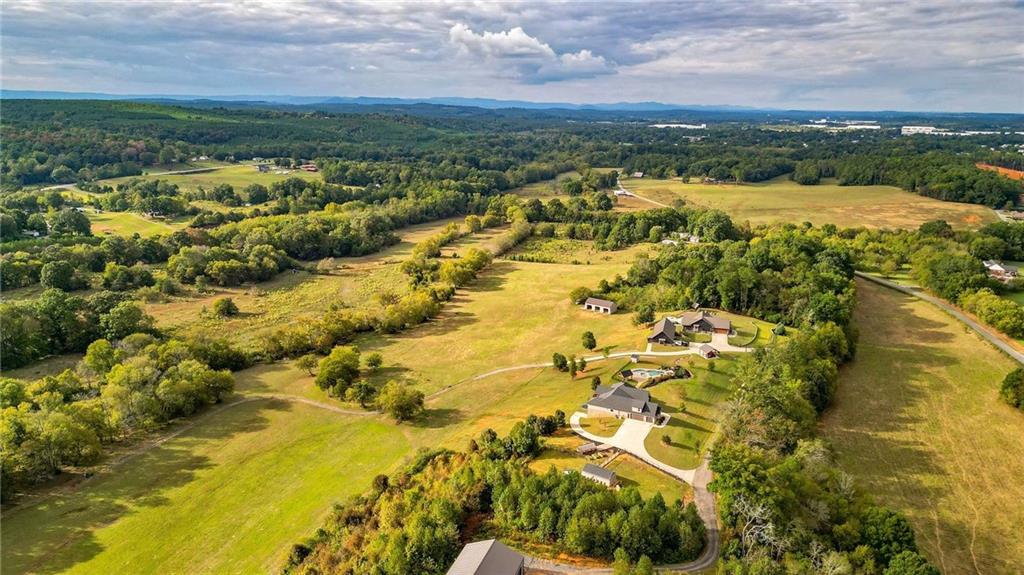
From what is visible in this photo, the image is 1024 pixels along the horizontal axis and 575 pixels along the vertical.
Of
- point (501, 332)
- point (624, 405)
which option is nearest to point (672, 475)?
point (624, 405)

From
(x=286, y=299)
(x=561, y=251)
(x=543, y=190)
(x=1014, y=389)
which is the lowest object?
(x=286, y=299)

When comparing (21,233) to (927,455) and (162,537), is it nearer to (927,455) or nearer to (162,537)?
(162,537)

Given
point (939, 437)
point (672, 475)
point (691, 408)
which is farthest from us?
point (691, 408)

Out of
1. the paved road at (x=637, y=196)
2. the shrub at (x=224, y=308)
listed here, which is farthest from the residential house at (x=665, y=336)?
the paved road at (x=637, y=196)

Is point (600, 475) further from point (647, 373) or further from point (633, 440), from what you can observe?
point (647, 373)

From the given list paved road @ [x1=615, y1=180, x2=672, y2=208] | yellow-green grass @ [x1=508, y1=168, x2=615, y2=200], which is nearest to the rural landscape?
paved road @ [x1=615, y1=180, x2=672, y2=208]

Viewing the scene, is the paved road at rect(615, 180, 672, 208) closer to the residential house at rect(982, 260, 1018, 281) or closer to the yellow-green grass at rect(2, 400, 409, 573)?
the residential house at rect(982, 260, 1018, 281)

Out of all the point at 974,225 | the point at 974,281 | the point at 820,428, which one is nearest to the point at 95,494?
the point at 820,428
